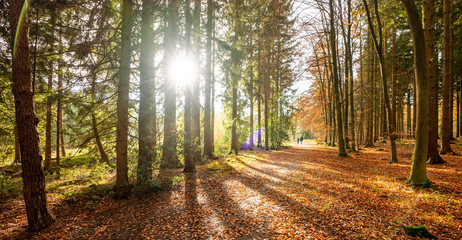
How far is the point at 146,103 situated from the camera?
22.8ft

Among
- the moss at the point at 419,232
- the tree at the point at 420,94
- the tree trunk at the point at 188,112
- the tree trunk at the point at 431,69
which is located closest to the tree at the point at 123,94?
the tree trunk at the point at 188,112

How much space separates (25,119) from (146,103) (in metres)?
3.09

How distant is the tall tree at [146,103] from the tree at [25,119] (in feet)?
8.46

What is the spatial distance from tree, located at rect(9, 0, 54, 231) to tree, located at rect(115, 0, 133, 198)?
79.4 inches

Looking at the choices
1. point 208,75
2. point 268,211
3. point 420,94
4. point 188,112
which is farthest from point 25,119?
point 420,94

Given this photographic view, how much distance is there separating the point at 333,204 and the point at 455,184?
14.6ft

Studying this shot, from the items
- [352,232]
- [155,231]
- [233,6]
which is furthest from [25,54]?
[233,6]

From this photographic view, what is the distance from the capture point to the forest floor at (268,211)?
13.7ft

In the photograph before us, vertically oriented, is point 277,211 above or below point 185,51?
below

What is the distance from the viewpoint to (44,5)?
6004mm

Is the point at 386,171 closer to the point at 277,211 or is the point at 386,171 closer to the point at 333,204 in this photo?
the point at 333,204

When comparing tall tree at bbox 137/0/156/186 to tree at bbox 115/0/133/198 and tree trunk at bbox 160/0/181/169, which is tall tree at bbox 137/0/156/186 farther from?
tree trunk at bbox 160/0/181/169

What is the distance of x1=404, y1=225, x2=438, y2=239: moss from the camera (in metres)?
3.57

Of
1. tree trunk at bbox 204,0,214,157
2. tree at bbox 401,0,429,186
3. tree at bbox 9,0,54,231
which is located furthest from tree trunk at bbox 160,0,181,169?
tree at bbox 401,0,429,186
